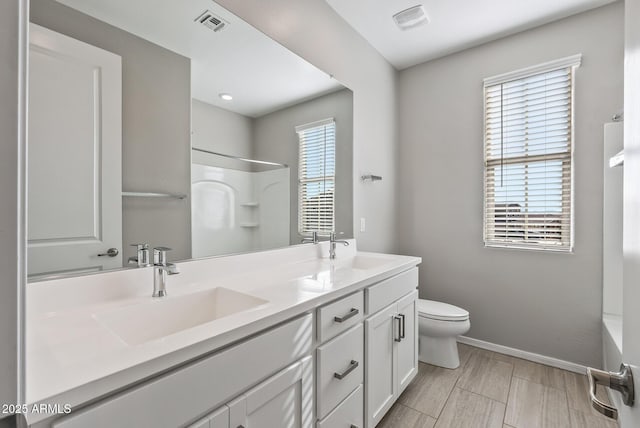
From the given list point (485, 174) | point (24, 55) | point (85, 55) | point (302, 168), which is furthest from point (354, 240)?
point (24, 55)

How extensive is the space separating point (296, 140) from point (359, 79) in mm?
952

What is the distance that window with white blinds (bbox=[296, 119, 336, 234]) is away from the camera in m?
1.88

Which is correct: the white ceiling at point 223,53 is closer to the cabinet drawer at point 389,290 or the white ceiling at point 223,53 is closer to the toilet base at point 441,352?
the cabinet drawer at point 389,290

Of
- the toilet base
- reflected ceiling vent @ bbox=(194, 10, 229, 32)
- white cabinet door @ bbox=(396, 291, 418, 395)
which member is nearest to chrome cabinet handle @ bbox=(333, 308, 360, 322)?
white cabinet door @ bbox=(396, 291, 418, 395)

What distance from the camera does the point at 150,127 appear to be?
1.15 m

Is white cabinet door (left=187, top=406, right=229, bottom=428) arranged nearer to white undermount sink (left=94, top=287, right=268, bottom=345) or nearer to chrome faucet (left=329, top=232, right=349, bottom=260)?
white undermount sink (left=94, top=287, right=268, bottom=345)

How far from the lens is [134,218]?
1122 mm

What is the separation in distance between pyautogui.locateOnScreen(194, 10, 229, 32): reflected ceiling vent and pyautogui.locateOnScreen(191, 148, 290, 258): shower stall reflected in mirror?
562 mm

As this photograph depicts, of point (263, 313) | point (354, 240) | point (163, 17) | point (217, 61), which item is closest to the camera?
point (263, 313)

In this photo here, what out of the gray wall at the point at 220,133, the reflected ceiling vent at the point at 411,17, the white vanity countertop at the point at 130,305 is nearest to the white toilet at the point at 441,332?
the white vanity countertop at the point at 130,305

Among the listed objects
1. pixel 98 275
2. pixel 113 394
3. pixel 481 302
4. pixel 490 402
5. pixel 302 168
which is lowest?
pixel 490 402

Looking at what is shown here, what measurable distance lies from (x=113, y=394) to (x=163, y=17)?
1300 millimetres

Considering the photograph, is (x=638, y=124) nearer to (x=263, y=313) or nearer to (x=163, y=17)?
(x=263, y=313)

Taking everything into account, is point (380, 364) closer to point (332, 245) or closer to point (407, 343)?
point (407, 343)
